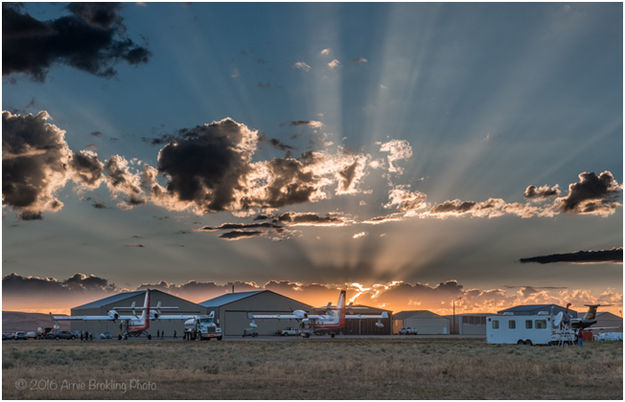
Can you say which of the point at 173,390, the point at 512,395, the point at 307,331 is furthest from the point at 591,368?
the point at 307,331

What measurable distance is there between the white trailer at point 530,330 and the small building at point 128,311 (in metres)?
50.6

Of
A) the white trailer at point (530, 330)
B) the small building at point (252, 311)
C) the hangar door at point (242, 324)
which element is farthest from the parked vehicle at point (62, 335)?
the white trailer at point (530, 330)

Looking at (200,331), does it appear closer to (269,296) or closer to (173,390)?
(269,296)

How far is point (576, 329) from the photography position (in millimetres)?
60188

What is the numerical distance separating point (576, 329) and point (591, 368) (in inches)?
1268

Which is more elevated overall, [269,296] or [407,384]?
[269,296]

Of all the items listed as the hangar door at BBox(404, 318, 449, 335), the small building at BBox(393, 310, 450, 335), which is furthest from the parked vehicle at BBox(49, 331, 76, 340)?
the hangar door at BBox(404, 318, 449, 335)

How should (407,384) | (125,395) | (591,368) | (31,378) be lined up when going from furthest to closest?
(591,368)
(31,378)
(407,384)
(125,395)

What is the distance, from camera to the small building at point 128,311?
308 ft

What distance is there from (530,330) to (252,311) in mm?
52695

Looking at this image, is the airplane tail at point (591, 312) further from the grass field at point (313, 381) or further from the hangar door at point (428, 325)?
the hangar door at point (428, 325)

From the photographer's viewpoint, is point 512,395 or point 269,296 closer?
point 512,395

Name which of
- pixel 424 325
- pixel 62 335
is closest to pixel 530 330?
pixel 62 335

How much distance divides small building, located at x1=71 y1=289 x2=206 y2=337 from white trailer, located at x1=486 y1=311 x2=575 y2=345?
5057cm
